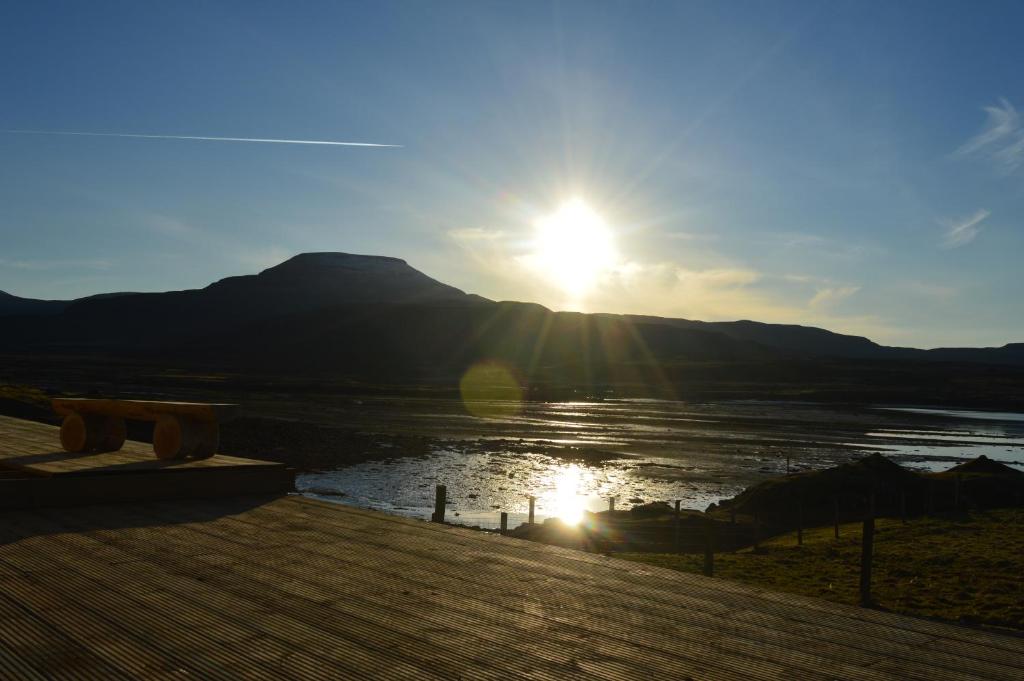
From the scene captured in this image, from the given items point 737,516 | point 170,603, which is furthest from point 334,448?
point 170,603

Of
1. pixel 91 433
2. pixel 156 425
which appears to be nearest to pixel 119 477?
pixel 156 425

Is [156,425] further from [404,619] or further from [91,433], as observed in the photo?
[404,619]

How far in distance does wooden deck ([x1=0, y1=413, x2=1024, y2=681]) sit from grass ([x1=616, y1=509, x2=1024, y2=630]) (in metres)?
9.96

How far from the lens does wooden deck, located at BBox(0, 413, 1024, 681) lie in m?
4.44

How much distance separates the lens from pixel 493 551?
25.4 feet

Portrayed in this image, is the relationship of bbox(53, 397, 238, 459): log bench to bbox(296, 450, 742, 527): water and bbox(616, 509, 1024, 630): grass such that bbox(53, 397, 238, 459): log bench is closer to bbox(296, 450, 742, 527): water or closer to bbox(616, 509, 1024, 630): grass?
bbox(616, 509, 1024, 630): grass

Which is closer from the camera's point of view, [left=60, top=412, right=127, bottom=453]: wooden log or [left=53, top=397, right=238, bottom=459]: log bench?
[left=53, top=397, right=238, bottom=459]: log bench

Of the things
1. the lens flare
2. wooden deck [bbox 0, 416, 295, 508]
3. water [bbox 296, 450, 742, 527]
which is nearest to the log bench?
wooden deck [bbox 0, 416, 295, 508]

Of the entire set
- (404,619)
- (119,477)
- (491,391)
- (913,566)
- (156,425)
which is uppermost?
(491,391)

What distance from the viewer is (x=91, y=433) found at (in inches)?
489

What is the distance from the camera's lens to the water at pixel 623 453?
35.4 metres

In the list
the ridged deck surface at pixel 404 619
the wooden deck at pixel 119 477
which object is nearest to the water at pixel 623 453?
the wooden deck at pixel 119 477

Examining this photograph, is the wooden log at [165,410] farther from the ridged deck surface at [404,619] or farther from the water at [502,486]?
the water at [502,486]

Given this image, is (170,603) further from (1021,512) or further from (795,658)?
(1021,512)
